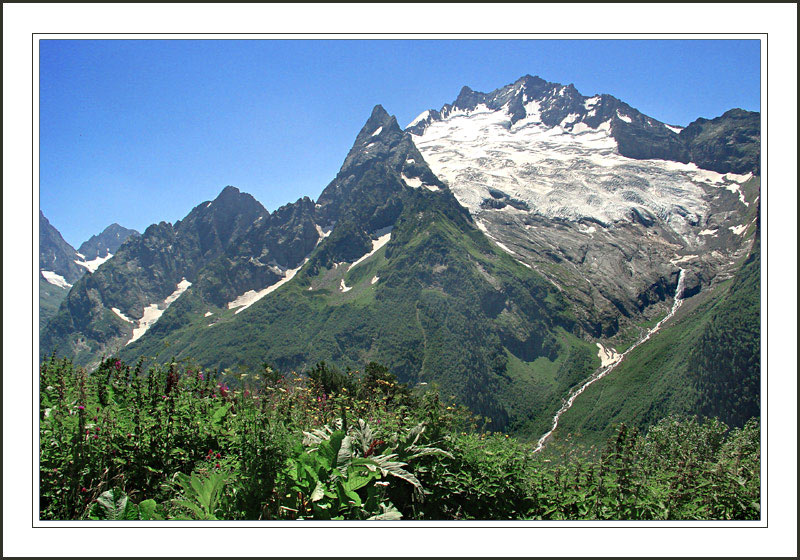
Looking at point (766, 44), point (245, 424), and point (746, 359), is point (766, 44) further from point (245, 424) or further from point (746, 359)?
point (746, 359)

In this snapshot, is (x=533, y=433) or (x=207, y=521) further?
(x=533, y=433)

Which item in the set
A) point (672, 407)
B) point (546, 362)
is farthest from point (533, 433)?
point (546, 362)

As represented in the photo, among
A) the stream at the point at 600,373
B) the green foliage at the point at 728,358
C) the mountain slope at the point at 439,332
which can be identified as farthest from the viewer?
the mountain slope at the point at 439,332

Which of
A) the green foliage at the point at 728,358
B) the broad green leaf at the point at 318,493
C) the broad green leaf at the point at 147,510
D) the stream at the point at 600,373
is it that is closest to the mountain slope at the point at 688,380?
the green foliage at the point at 728,358

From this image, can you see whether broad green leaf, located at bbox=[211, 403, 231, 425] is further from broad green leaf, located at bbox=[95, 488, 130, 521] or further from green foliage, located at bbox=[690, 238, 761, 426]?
green foliage, located at bbox=[690, 238, 761, 426]

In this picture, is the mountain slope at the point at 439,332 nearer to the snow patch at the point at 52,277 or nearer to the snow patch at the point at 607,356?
the snow patch at the point at 607,356

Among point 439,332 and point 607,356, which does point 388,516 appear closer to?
point 439,332

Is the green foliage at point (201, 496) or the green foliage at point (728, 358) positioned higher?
the green foliage at point (201, 496)

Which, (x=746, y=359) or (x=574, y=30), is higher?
(x=574, y=30)

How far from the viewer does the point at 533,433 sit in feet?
392

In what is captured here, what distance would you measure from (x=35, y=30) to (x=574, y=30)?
15.0 ft

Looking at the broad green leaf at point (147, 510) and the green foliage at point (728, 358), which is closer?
the broad green leaf at point (147, 510)

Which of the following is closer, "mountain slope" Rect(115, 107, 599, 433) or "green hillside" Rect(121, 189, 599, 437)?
"green hillside" Rect(121, 189, 599, 437)

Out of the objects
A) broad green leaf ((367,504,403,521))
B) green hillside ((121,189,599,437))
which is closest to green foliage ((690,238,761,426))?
green hillside ((121,189,599,437))
